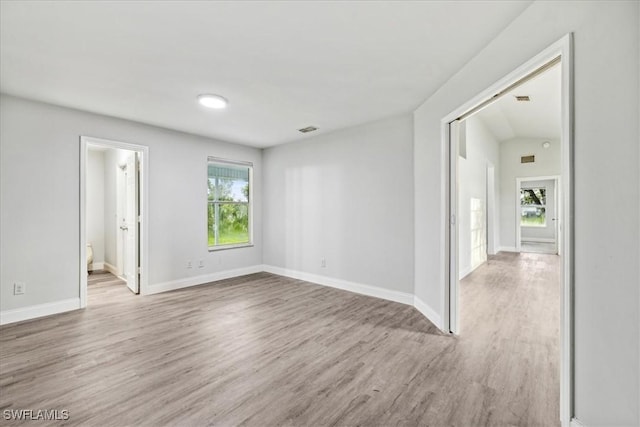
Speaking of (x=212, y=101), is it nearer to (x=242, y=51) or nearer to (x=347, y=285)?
(x=242, y=51)

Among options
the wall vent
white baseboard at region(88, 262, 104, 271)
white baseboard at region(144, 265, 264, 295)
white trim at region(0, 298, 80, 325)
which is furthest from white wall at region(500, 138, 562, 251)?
white baseboard at region(88, 262, 104, 271)

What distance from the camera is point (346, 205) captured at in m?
4.37

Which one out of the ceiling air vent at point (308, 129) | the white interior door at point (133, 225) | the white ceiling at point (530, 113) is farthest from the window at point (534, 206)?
the white interior door at point (133, 225)

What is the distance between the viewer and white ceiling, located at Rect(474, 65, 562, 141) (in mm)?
4428

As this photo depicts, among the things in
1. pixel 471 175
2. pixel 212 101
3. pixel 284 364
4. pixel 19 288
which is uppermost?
pixel 212 101

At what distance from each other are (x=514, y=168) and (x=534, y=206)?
4.11 m

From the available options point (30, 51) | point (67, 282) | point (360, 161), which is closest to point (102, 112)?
point (30, 51)

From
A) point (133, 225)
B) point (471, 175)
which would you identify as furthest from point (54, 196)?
point (471, 175)

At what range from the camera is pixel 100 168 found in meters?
5.98

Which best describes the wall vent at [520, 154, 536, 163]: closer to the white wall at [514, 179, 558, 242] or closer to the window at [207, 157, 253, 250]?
the white wall at [514, 179, 558, 242]

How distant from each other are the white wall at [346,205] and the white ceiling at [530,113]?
6.13 ft

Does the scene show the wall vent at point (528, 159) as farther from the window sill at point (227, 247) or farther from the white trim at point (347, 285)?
the window sill at point (227, 247)

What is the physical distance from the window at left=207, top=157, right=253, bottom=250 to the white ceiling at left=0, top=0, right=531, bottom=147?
1736mm

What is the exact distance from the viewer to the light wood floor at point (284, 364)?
173cm
